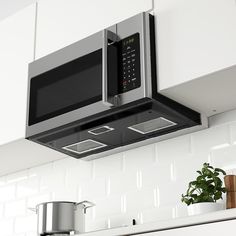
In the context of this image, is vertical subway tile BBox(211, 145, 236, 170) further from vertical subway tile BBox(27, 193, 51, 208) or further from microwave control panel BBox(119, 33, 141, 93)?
vertical subway tile BBox(27, 193, 51, 208)

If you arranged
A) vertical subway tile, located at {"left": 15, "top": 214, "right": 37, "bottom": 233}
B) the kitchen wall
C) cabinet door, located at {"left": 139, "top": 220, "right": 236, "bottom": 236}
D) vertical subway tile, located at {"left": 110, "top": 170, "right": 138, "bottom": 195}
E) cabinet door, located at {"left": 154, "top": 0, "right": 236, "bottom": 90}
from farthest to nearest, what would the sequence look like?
vertical subway tile, located at {"left": 15, "top": 214, "right": 37, "bottom": 233} < vertical subway tile, located at {"left": 110, "top": 170, "right": 138, "bottom": 195} < the kitchen wall < cabinet door, located at {"left": 154, "top": 0, "right": 236, "bottom": 90} < cabinet door, located at {"left": 139, "top": 220, "right": 236, "bottom": 236}

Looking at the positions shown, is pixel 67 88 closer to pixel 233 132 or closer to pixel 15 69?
pixel 15 69

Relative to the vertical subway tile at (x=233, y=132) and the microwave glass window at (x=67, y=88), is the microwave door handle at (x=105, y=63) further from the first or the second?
the vertical subway tile at (x=233, y=132)

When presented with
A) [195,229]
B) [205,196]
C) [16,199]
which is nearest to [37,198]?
[16,199]

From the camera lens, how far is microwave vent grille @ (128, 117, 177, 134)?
242cm

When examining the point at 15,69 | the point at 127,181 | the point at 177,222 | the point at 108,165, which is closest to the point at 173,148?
the point at 127,181

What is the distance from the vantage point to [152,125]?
247 centimetres

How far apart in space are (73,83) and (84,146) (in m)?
0.37

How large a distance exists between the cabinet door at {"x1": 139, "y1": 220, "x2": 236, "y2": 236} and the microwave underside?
0.51 meters

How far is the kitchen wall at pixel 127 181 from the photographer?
248 centimetres

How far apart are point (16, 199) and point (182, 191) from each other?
1.12 m

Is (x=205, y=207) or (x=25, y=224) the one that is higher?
(x=25, y=224)

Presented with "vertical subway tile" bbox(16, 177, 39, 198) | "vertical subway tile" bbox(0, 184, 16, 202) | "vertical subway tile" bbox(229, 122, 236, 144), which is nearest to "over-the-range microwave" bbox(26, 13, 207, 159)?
"vertical subway tile" bbox(229, 122, 236, 144)

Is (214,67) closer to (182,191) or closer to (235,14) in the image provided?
(235,14)
